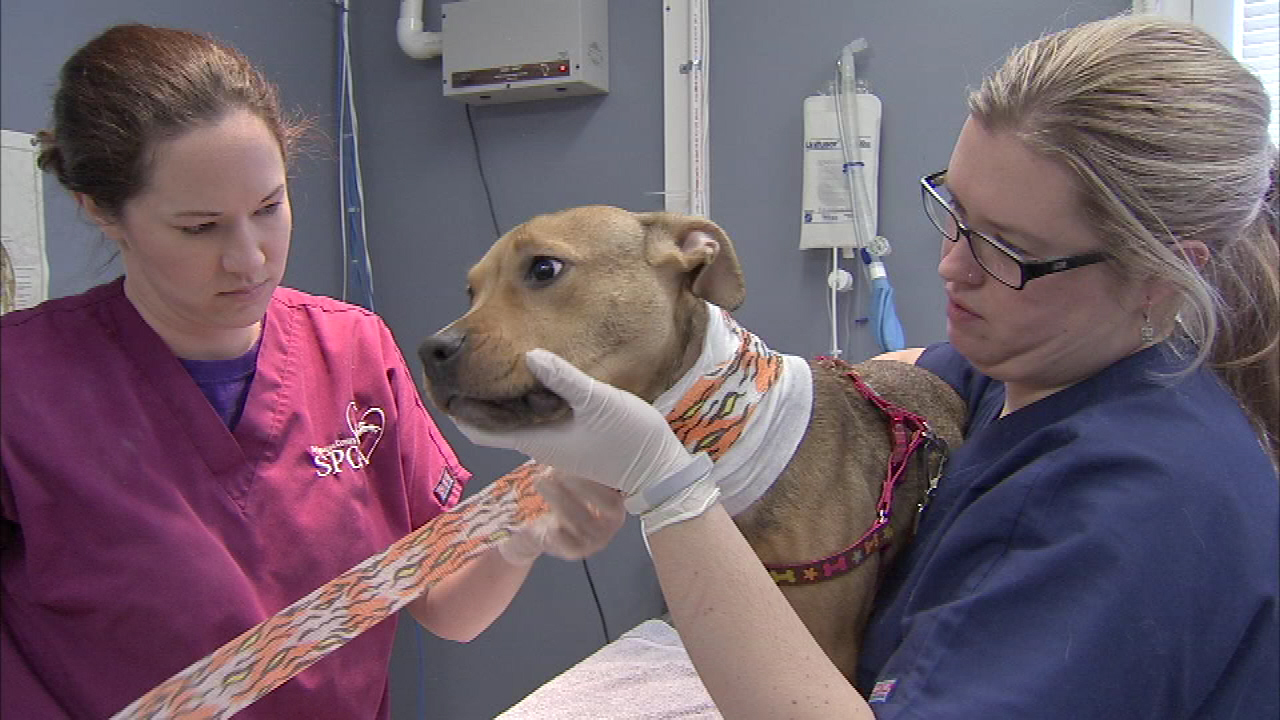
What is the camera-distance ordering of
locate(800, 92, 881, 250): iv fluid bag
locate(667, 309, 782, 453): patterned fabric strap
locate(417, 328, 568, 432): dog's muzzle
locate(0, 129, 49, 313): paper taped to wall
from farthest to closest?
locate(800, 92, 881, 250): iv fluid bag → locate(667, 309, 782, 453): patterned fabric strap → locate(417, 328, 568, 432): dog's muzzle → locate(0, 129, 49, 313): paper taped to wall

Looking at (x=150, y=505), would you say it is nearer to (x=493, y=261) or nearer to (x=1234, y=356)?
(x=493, y=261)

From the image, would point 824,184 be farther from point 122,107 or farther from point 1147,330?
point 122,107

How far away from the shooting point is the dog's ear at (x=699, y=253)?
1183 mm

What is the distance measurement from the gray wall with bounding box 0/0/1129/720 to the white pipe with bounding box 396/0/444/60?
10 mm

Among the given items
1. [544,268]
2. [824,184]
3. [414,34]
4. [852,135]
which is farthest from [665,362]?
[852,135]

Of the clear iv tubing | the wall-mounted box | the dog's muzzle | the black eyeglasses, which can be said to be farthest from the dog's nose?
the clear iv tubing

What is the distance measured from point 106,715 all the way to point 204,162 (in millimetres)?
385

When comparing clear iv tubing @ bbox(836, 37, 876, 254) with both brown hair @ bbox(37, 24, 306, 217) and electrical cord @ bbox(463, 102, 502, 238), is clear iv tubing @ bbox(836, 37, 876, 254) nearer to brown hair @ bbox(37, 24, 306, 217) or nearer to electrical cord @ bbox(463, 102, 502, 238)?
electrical cord @ bbox(463, 102, 502, 238)

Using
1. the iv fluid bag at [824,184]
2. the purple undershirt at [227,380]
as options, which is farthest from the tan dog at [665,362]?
the iv fluid bag at [824,184]

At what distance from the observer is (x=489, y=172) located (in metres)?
0.92

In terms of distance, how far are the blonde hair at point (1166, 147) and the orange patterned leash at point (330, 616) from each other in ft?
2.39

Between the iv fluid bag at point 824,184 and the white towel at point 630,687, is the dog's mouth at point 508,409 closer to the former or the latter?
the white towel at point 630,687

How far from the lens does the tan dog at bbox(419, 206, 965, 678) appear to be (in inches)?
38.4

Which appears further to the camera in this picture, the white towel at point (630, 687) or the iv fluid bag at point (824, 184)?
the iv fluid bag at point (824, 184)
